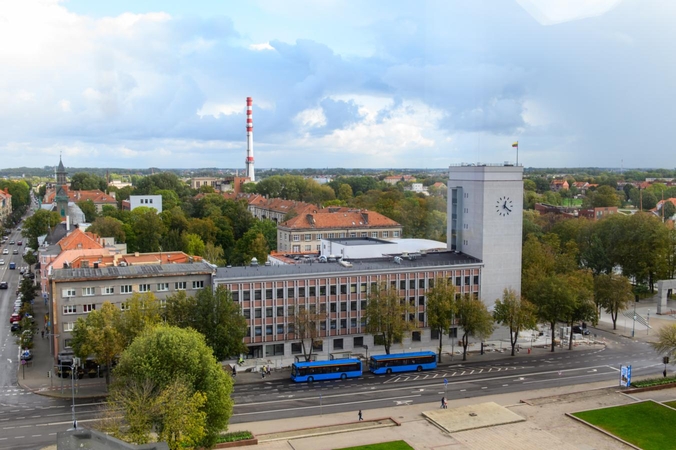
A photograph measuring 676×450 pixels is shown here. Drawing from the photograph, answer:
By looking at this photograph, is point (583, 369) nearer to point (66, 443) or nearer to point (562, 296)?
point (562, 296)

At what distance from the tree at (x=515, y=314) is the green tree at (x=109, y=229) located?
231ft

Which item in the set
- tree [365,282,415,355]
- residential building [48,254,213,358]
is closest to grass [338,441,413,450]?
tree [365,282,415,355]

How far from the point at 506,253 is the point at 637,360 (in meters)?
17.1

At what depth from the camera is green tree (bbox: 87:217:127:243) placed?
10644cm

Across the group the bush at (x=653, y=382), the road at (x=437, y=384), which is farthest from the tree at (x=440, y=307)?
the bush at (x=653, y=382)

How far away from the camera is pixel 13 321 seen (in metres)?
75.7

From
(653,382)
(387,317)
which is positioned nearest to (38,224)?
(387,317)

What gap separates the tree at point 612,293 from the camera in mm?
74375

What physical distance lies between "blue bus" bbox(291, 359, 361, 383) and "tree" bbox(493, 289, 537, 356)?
55.3 ft

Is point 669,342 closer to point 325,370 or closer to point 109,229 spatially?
point 325,370

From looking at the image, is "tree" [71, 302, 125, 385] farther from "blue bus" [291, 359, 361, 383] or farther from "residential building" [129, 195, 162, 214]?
"residential building" [129, 195, 162, 214]

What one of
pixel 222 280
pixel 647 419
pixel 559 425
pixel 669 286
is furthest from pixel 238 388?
pixel 669 286

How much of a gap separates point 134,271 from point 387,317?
982 inches

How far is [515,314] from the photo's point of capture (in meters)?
62.8
